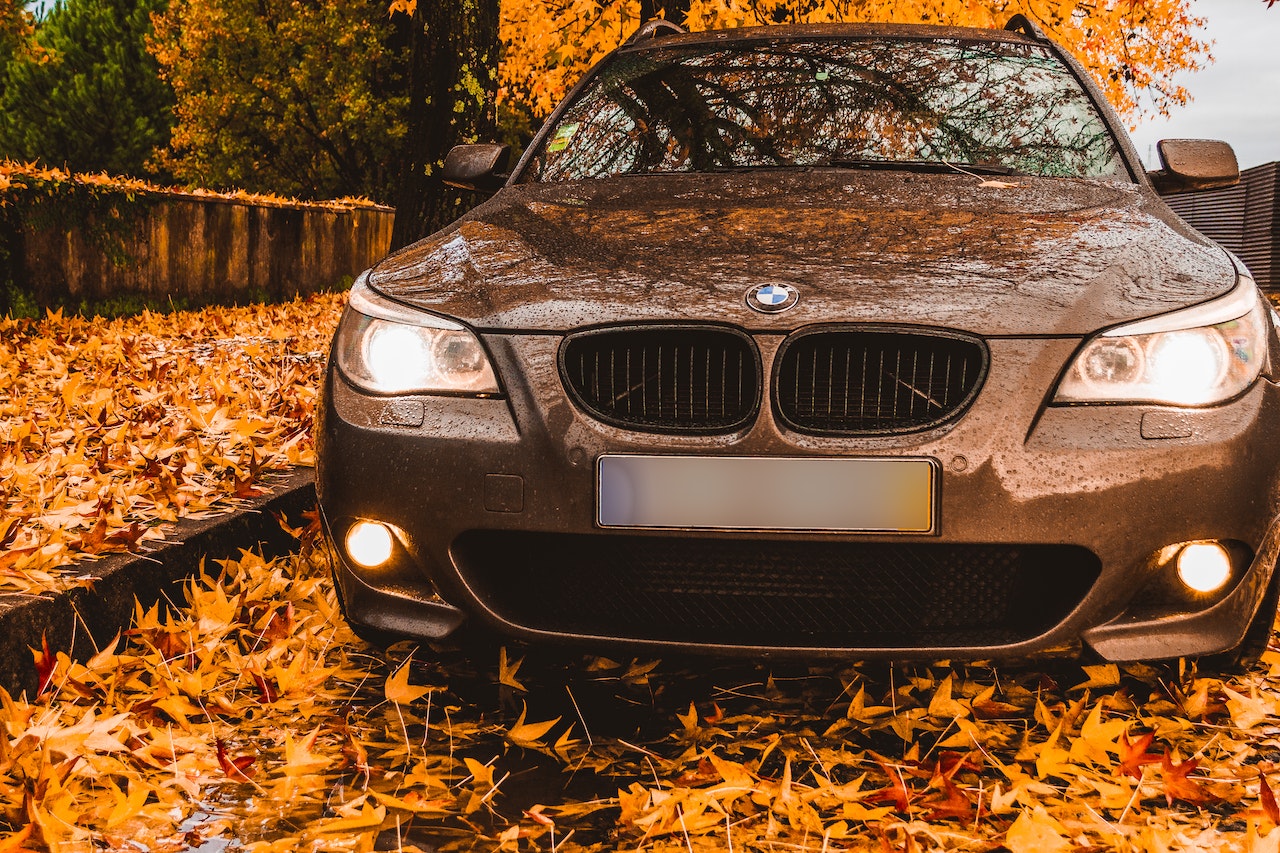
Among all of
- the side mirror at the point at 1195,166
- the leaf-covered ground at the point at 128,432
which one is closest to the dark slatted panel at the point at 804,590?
the leaf-covered ground at the point at 128,432

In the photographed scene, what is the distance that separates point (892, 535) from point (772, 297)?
533 millimetres

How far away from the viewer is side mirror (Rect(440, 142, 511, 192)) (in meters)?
4.17

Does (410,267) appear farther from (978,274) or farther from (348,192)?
(348,192)

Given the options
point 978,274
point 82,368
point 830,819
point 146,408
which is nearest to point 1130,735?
point 830,819

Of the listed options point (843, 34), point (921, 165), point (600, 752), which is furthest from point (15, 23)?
point (600, 752)

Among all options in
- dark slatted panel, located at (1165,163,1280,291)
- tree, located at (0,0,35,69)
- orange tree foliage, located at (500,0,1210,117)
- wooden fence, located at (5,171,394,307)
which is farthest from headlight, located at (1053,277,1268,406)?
tree, located at (0,0,35,69)

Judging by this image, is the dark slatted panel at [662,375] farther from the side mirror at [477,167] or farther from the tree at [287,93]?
the tree at [287,93]

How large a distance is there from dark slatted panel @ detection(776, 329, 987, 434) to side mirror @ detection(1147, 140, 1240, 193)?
1.69m

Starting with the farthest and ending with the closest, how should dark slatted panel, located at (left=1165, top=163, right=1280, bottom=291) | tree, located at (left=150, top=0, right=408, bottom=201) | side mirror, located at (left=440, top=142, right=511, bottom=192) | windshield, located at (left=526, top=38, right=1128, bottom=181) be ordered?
tree, located at (left=150, top=0, right=408, bottom=201)
dark slatted panel, located at (left=1165, top=163, right=1280, bottom=291)
side mirror, located at (left=440, top=142, right=511, bottom=192)
windshield, located at (left=526, top=38, right=1128, bottom=181)

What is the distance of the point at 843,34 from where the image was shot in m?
4.29

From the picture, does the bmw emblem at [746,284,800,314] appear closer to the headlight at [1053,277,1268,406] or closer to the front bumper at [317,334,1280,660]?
the front bumper at [317,334,1280,660]

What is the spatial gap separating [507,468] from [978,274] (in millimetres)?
1044

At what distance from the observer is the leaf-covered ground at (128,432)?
3521mm

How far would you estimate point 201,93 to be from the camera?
109 ft
